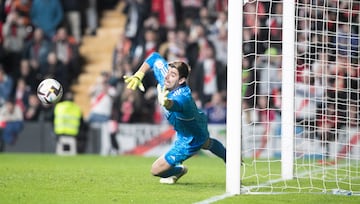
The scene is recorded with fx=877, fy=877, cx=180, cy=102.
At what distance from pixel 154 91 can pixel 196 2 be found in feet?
10.2

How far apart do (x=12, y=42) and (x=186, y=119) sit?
12761 millimetres

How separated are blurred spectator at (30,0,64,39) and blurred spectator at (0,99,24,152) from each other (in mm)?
3247

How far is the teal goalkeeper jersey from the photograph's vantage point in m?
11.7

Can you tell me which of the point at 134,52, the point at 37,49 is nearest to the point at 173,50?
the point at 134,52

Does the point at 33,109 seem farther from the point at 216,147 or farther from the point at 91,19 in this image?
the point at 216,147

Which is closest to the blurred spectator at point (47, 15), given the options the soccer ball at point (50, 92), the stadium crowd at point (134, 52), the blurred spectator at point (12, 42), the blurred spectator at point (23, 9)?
the stadium crowd at point (134, 52)

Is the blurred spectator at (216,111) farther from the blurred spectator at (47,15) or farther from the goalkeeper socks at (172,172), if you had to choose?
the goalkeeper socks at (172,172)

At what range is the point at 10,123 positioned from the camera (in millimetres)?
21672

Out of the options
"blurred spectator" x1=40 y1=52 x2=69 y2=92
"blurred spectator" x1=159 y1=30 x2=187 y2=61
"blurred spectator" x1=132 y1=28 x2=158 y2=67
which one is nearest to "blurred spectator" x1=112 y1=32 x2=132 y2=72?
"blurred spectator" x1=132 y1=28 x2=158 y2=67

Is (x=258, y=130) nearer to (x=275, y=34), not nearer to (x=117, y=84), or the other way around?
(x=275, y=34)

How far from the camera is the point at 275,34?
18.5 m

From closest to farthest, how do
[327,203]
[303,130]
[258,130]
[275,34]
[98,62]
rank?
[327,203] < [303,130] < [275,34] < [258,130] < [98,62]

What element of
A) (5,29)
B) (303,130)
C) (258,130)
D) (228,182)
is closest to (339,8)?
(303,130)

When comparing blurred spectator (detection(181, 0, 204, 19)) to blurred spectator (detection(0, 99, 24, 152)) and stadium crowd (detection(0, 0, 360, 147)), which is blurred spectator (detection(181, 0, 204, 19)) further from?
blurred spectator (detection(0, 99, 24, 152))
